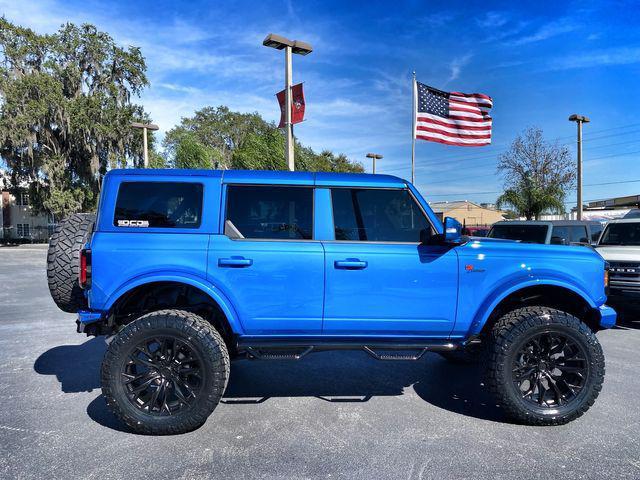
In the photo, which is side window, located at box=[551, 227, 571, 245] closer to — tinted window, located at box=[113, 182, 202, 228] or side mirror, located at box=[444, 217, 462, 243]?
side mirror, located at box=[444, 217, 462, 243]

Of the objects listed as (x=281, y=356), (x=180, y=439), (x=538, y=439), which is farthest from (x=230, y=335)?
(x=538, y=439)

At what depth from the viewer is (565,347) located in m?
3.76

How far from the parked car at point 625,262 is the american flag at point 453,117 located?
14.4 ft

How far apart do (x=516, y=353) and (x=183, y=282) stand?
2.76m

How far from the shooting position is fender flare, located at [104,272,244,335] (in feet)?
11.6

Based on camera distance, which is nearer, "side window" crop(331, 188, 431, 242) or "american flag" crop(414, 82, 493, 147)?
"side window" crop(331, 188, 431, 242)

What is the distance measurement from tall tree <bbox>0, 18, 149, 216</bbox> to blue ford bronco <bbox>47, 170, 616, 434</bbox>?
29779 millimetres

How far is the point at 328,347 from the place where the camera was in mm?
3744

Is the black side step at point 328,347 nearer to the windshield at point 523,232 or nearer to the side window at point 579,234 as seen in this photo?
the windshield at point 523,232

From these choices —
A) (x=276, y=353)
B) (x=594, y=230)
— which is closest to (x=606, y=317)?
(x=276, y=353)

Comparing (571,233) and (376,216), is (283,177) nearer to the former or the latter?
(376,216)

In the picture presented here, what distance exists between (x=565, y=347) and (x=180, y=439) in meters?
3.20

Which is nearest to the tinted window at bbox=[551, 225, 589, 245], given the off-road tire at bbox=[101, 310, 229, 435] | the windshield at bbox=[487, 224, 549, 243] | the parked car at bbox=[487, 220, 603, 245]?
the parked car at bbox=[487, 220, 603, 245]

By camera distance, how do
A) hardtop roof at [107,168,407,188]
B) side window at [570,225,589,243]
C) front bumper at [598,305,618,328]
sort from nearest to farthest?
hardtop roof at [107,168,407,188] → front bumper at [598,305,618,328] → side window at [570,225,589,243]
